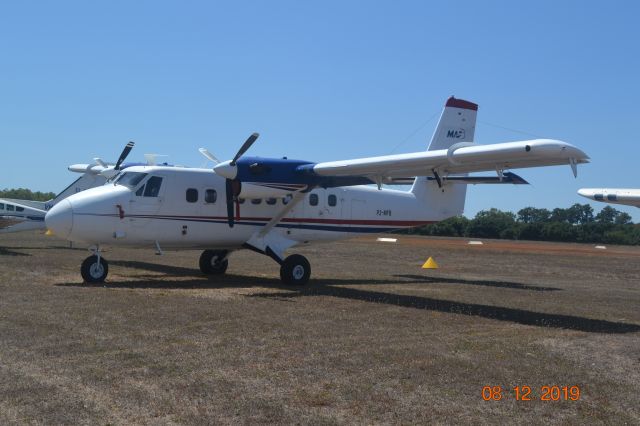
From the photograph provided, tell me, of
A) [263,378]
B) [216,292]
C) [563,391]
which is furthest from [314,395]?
[216,292]

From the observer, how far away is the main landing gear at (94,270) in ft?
53.0

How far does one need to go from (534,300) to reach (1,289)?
41.4ft

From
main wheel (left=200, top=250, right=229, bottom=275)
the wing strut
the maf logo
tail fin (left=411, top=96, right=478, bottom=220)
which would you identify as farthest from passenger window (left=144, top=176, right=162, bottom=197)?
the maf logo

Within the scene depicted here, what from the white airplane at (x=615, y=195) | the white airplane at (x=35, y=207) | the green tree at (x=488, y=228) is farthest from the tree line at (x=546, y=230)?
the white airplane at (x=615, y=195)

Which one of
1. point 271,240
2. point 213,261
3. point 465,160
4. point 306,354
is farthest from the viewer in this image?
point 213,261

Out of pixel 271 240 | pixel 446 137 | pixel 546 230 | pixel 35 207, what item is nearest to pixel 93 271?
pixel 271 240

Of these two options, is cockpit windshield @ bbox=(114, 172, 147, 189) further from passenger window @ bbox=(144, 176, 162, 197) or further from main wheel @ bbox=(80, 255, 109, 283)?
main wheel @ bbox=(80, 255, 109, 283)

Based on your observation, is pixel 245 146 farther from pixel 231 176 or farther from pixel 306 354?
pixel 306 354

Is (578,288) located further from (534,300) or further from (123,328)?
(123,328)

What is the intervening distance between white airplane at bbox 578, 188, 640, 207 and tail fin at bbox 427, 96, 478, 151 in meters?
4.49

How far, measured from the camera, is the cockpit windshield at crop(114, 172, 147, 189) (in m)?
17.2

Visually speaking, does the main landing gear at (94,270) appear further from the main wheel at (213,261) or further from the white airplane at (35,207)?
the white airplane at (35,207)

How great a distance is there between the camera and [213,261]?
20.6 m

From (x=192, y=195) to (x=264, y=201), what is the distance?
87.9 inches
